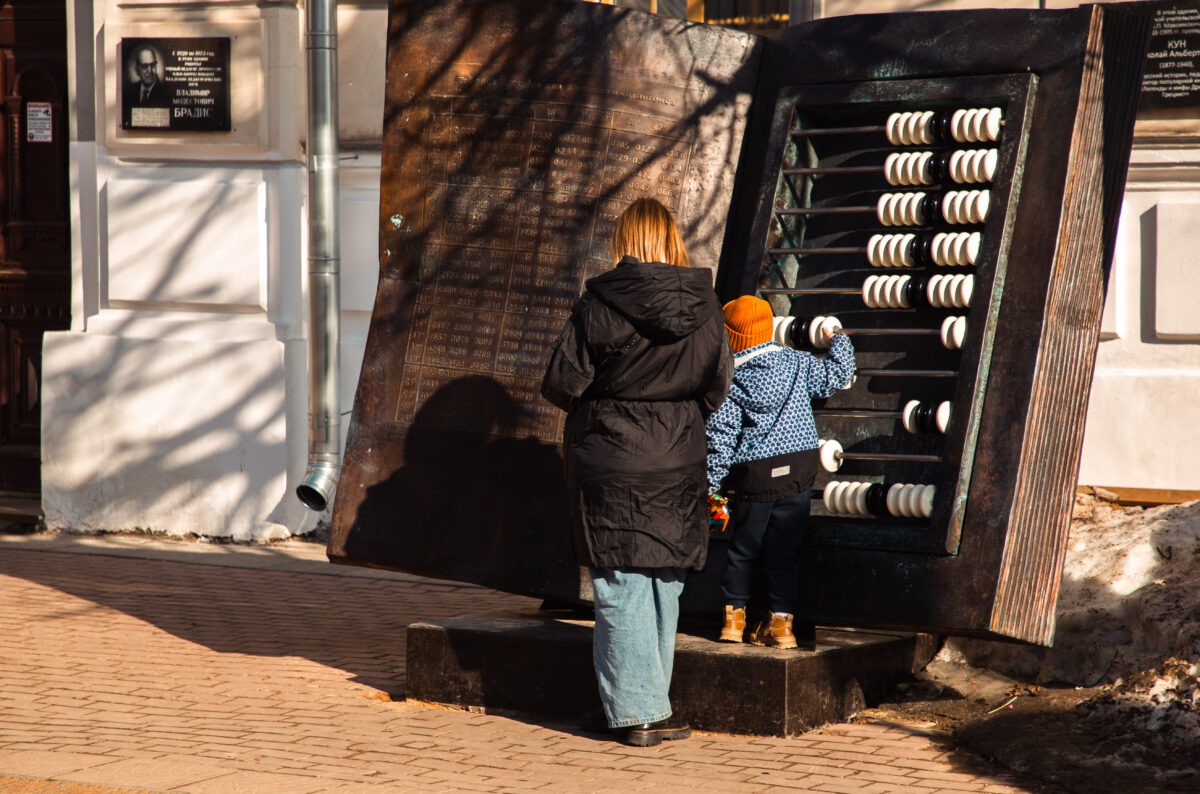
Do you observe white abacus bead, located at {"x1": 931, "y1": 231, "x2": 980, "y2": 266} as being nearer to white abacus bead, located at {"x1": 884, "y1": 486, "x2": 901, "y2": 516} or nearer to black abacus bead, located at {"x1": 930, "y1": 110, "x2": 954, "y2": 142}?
black abacus bead, located at {"x1": 930, "y1": 110, "x2": 954, "y2": 142}

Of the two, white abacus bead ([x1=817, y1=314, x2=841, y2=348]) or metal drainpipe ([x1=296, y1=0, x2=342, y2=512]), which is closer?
white abacus bead ([x1=817, y1=314, x2=841, y2=348])

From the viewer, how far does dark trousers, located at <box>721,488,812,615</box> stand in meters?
5.57

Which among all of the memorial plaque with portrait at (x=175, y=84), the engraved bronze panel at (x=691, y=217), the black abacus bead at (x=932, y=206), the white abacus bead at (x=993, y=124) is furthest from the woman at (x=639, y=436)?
the memorial plaque with portrait at (x=175, y=84)

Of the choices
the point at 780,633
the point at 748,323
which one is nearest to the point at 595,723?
the point at 780,633

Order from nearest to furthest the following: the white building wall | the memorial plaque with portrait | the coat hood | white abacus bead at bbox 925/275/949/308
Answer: the coat hood
white abacus bead at bbox 925/275/949/308
the white building wall
the memorial plaque with portrait

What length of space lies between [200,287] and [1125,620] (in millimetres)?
6268

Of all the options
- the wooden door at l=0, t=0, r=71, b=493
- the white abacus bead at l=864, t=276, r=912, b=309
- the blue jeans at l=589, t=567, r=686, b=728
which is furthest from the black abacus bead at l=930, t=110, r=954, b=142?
the wooden door at l=0, t=0, r=71, b=493

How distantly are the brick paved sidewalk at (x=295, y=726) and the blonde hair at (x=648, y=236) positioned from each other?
1.61 m

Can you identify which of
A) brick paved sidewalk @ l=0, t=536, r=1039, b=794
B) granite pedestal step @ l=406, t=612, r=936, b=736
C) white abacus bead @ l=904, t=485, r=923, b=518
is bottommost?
brick paved sidewalk @ l=0, t=536, r=1039, b=794

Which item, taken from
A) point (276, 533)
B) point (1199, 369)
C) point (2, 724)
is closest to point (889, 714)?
point (2, 724)

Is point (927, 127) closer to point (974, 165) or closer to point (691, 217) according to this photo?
point (974, 165)

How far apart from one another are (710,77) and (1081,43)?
1411 mm

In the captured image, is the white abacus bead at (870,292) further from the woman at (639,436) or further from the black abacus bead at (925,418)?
the woman at (639,436)

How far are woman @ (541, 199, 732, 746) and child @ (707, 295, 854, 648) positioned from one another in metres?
0.24
